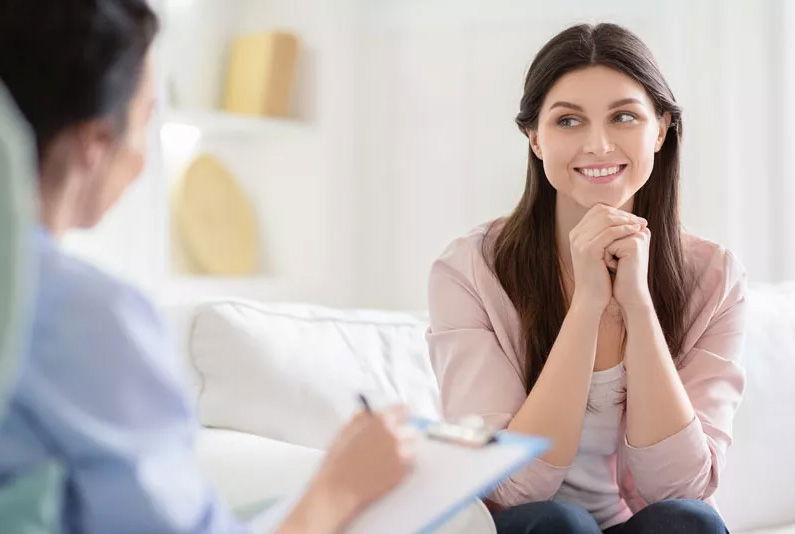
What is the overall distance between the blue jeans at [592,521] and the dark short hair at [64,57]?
0.89 metres

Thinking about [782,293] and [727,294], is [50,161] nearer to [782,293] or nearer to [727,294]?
[727,294]

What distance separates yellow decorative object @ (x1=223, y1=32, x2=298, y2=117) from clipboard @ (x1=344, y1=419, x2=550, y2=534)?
7.23 feet

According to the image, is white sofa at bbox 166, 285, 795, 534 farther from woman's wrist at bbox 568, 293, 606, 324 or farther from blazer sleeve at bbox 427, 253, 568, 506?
woman's wrist at bbox 568, 293, 606, 324

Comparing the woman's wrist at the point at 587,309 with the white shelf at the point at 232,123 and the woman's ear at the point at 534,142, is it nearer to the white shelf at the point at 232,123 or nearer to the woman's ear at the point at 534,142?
the woman's ear at the point at 534,142

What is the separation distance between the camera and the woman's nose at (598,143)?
1.60 metres

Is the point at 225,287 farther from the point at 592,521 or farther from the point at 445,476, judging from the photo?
the point at 445,476

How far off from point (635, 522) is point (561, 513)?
0.14 meters

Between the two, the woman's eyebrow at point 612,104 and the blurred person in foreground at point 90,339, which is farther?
the woman's eyebrow at point 612,104

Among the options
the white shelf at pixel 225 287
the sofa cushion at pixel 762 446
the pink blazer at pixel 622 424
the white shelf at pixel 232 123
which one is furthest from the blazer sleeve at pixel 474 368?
the white shelf at pixel 232 123

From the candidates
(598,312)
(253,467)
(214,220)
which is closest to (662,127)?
(598,312)

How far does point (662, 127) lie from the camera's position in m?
1.72

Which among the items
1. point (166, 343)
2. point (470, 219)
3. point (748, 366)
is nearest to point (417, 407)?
point (748, 366)

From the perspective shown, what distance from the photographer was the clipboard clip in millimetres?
965

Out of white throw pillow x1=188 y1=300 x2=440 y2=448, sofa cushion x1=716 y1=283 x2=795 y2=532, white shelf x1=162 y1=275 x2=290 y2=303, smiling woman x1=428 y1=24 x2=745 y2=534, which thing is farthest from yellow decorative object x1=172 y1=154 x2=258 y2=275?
sofa cushion x1=716 y1=283 x2=795 y2=532
